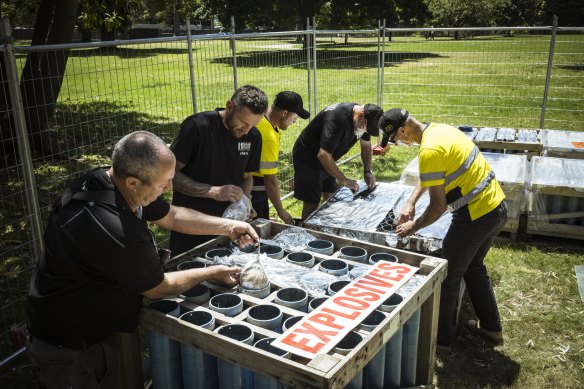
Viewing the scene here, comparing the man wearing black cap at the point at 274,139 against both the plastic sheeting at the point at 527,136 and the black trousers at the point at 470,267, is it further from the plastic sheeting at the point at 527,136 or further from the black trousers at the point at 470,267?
the plastic sheeting at the point at 527,136

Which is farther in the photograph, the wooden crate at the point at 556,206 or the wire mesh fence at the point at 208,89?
the wooden crate at the point at 556,206

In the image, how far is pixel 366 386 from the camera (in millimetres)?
Result: 2764

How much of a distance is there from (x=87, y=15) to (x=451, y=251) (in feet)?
30.6

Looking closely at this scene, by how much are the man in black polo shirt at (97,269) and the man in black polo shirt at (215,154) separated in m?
1.32

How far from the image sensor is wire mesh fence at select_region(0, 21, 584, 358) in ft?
18.8

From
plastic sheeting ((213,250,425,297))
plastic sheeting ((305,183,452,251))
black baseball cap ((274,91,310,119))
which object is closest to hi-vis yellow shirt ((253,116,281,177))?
black baseball cap ((274,91,310,119))

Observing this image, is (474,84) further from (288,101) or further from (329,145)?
(288,101)

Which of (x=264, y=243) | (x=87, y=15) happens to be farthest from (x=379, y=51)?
(x=264, y=243)

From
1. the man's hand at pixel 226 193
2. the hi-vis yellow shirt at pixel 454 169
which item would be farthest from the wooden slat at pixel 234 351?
the hi-vis yellow shirt at pixel 454 169

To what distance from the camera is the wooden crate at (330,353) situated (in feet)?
6.96

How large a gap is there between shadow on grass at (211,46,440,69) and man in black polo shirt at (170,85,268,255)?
2885 millimetres

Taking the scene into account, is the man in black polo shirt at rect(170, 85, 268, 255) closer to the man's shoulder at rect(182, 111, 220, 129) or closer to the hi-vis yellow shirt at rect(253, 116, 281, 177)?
the man's shoulder at rect(182, 111, 220, 129)

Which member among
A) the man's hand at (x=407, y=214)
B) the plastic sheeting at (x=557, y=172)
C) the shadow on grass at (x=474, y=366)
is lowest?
the shadow on grass at (x=474, y=366)

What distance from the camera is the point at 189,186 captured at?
400cm
